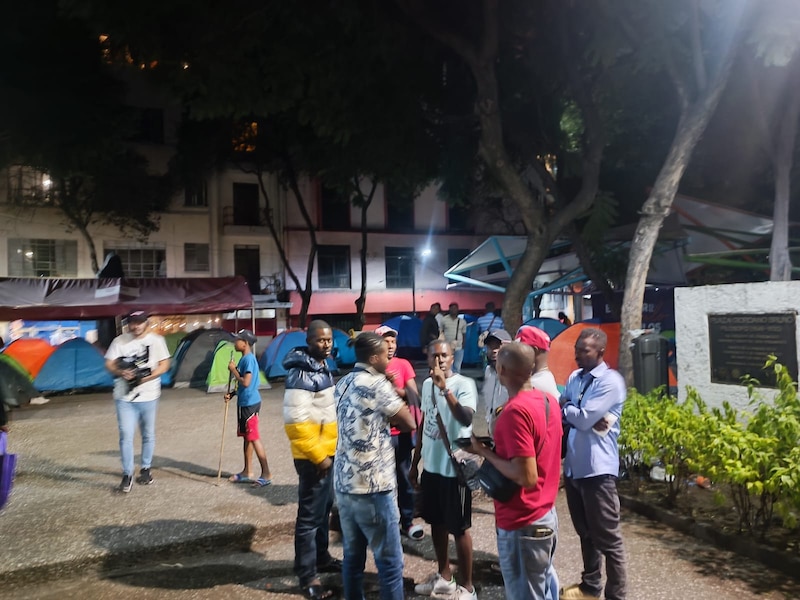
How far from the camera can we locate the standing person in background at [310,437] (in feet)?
12.6

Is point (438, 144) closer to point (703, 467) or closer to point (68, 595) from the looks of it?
point (703, 467)

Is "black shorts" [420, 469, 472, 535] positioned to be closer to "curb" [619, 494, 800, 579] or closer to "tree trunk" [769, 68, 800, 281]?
"curb" [619, 494, 800, 579]

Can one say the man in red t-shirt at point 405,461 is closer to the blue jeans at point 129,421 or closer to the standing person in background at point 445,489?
the standing person in background at point 445,489

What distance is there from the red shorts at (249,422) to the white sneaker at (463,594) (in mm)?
2920

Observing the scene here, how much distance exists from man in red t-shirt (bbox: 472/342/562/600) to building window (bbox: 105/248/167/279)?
24101 mm

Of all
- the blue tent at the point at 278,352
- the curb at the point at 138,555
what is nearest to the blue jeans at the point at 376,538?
the curb at the point at 138,555

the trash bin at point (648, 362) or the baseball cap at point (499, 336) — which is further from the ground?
the baseball cap at point (499, 336)

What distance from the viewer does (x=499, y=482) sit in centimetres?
275

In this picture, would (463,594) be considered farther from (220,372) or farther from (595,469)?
(220,372)

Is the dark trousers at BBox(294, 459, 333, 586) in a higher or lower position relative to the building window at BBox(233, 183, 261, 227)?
lower

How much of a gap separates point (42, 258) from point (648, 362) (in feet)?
76.8

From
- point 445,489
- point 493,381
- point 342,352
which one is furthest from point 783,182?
point 342,352

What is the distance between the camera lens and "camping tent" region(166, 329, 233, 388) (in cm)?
1409

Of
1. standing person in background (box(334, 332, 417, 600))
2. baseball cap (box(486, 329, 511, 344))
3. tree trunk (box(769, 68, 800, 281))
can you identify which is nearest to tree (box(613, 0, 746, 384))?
tree trunk (box(769, 68, 800, 281))
